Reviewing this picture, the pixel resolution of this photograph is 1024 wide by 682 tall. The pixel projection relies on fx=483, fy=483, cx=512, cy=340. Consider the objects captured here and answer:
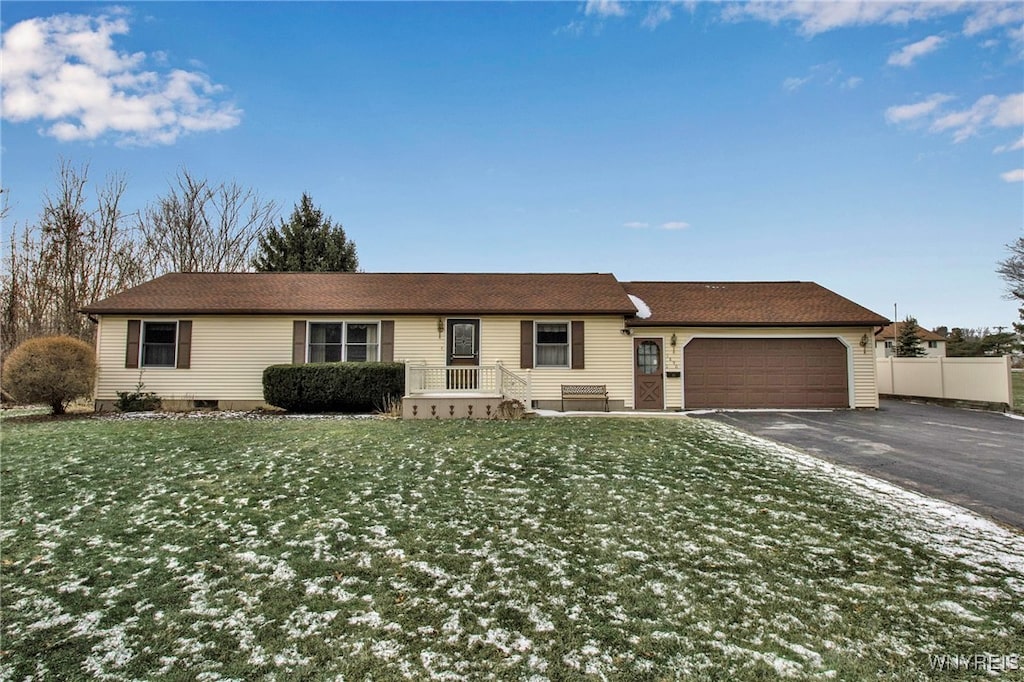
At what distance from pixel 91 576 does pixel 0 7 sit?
12885 millimetres

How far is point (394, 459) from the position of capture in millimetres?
7152

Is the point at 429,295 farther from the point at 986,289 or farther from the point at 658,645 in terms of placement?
the point at 986,289

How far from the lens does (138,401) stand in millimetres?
12922

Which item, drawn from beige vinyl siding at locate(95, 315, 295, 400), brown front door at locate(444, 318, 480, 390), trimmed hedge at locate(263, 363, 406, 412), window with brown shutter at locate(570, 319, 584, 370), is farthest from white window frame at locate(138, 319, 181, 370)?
window with brown shutter at locate(570, 319, 584, 370)

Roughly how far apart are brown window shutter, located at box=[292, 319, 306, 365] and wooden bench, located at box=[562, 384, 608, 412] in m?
→ 7.37

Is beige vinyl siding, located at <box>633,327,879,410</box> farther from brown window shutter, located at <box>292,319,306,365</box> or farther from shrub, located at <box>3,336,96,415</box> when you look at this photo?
shrub, located at <box>3,336,96,415</box>

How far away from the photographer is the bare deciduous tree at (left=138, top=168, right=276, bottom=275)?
2428cm

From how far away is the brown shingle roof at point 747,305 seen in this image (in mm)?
13758

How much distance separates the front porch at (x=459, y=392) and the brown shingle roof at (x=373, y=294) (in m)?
1.97

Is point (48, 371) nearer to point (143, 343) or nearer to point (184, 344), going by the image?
point (143, 343)

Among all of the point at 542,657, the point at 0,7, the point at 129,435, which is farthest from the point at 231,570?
the point at 0,7

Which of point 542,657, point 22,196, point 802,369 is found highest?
point 22,196

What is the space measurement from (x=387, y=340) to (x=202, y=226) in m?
18.6

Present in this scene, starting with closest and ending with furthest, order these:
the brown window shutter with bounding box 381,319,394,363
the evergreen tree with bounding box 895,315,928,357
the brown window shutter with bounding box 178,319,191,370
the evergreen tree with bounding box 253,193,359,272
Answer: the brown window shutter with bounding box 178,319,191,370, the brown window shutter with bounding box 381,319,394,363, the evergreen tree with bounding box 253,193,359,272, the evergreen tree with bounding box 895,315,928,357
